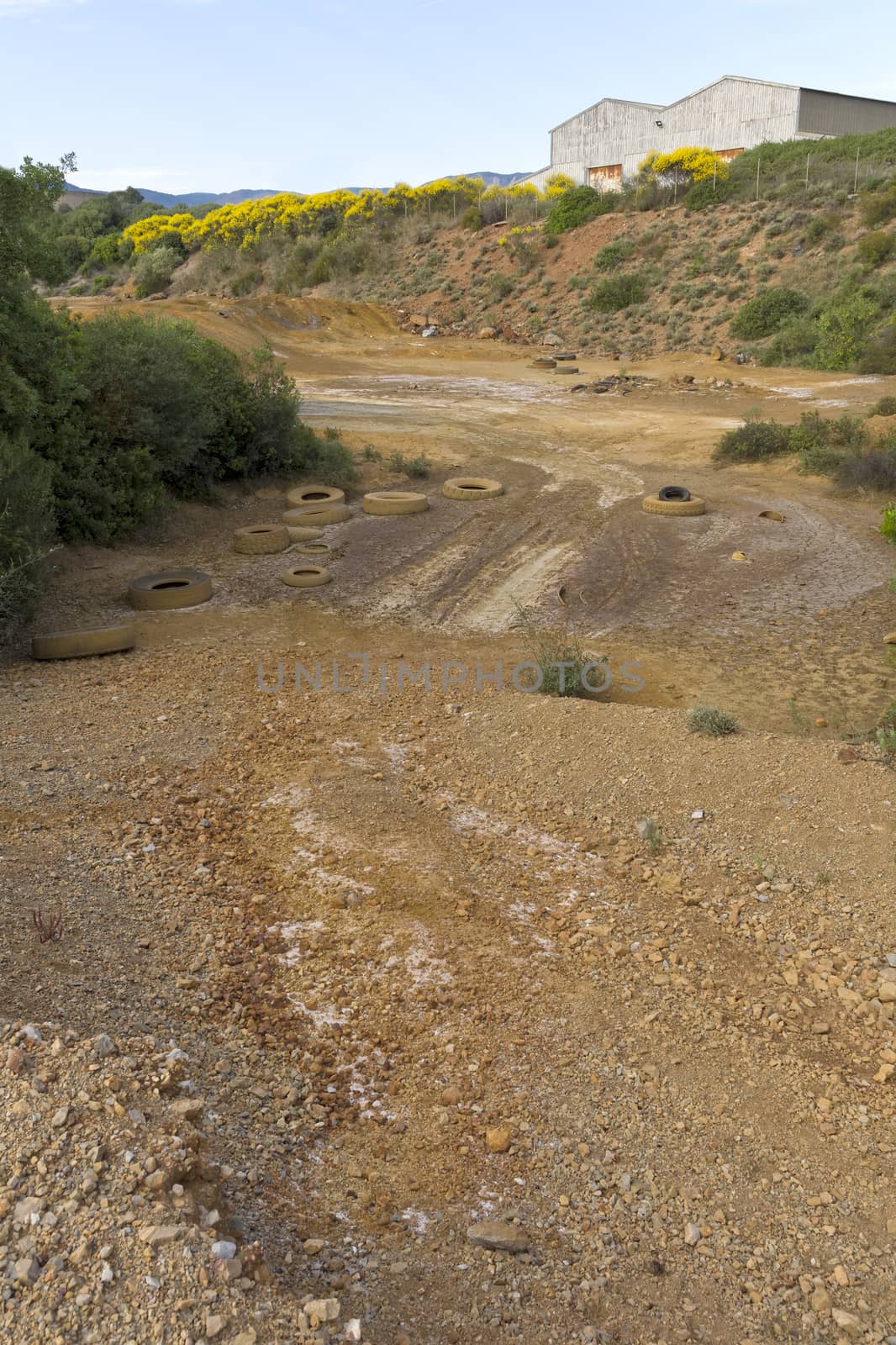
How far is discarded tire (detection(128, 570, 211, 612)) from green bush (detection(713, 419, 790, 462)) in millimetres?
10915

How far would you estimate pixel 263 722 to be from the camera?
8.26 meters

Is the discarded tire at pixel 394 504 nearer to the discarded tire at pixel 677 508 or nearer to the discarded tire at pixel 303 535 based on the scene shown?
the discarded tire at pixel 303 535

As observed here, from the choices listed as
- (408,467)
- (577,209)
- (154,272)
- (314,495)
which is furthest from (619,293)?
(154,272)

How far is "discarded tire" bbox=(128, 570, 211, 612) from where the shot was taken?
37.3 feet

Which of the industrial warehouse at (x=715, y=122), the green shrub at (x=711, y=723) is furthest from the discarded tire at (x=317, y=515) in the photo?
the industrial warehouse at (x=715, y=122)

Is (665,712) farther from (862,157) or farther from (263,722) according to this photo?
(862,157)

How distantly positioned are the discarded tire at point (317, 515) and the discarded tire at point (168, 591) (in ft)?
10.0

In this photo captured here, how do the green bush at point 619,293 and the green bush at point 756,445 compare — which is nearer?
the green bush at point 756,445

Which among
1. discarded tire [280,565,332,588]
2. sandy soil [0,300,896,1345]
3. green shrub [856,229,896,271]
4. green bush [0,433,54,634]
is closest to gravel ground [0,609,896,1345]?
sandy soil [0,300,896,1345]

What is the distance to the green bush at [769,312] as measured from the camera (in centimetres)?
3123

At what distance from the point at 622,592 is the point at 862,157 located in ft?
114

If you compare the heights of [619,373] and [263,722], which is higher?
[619,373]

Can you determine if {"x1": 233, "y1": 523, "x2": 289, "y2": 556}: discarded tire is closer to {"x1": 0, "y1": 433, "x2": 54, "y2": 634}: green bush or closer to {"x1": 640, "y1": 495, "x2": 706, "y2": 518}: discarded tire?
{"x1": 0, "y1": 433, "x2": 54, "y2": 634}: green bush

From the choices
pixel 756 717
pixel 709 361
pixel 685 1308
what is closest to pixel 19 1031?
pixel 685 1308
